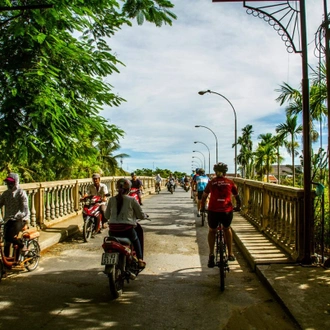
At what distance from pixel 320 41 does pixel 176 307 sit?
468cm

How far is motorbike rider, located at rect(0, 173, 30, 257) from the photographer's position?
6.38 m

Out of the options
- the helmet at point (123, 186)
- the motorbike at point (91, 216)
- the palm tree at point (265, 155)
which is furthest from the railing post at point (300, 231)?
the palm tree at point (265, 155)

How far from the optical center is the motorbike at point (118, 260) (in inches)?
205

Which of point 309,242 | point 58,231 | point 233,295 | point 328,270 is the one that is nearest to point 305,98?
point 309,242

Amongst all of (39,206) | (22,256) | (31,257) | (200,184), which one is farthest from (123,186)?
(200,184)

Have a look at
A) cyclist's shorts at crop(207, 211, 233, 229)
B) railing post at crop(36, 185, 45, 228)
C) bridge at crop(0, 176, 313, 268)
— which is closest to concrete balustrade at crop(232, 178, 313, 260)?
bridge at crop(0, 176, 313, 268)

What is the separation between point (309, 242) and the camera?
6461 millimetres

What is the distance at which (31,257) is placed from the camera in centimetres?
681


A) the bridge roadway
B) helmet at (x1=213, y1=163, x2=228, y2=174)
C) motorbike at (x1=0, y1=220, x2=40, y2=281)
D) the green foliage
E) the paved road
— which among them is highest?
the green foliage

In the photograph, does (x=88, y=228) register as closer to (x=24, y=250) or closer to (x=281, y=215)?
(x=24, y=250)

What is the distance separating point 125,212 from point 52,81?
4961mm

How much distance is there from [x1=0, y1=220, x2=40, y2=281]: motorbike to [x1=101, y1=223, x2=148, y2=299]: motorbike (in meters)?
1.68

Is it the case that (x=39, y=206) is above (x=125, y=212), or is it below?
below

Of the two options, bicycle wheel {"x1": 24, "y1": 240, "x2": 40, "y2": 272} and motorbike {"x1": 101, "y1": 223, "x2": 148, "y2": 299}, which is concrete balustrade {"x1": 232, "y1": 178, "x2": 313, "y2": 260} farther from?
bicycle wheel {"x1": 24, "y1": 240, "x2": 40, "y2": 272}
